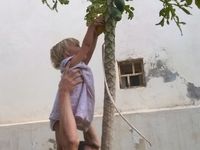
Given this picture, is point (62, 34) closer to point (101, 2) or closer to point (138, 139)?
point (138, 139)

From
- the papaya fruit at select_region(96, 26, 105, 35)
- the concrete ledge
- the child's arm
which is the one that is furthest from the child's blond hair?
the concrete ledge

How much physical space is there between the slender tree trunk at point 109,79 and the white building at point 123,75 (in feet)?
9.85

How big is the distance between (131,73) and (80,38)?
740 millimetres

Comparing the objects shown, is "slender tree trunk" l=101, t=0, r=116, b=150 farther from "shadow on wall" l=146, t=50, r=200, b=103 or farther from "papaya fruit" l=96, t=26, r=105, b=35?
"shadow on wall" l=146, t=50, r=200, b=103

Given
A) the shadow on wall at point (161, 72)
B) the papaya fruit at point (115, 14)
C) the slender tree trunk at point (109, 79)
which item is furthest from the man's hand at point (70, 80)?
the shadow on wall at point (161, 72)

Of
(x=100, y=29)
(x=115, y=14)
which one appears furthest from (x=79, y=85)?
(x=115, y=14)

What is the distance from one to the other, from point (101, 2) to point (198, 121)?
10.3 feet

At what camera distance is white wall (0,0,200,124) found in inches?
225

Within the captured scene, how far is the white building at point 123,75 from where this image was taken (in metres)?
5.63

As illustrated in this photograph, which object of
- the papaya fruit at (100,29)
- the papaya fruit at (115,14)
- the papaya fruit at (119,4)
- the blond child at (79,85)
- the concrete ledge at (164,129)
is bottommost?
the concrete ledge at (164,129)

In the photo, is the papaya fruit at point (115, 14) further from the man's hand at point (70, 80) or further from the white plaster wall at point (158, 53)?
the white plaster wall at point (158, 53)

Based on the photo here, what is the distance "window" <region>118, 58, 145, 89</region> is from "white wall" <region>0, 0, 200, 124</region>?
86 millimetres

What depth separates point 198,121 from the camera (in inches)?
221

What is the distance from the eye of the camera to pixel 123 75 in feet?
19.4
